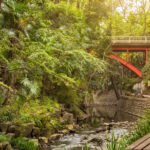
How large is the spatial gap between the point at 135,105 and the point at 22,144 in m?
15.2

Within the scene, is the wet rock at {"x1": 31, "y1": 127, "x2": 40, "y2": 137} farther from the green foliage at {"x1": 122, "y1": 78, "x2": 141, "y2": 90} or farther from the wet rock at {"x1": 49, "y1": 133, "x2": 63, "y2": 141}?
the green foliage at {"x1": 122, "y1": 78, "x2": 141, "y2": 90}

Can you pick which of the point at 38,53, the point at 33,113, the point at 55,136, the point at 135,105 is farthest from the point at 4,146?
the point at 135,105

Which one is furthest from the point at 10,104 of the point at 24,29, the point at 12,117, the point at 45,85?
the point at 45,85

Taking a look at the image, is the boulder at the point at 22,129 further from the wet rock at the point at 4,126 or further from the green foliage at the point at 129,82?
the green foliage at the point at 129,82

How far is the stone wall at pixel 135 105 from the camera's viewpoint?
19.0m

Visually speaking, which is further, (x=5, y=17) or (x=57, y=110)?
(x=57, y=110)

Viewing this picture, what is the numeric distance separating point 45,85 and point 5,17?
23.4 feet

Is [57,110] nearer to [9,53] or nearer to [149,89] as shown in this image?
[9,53]

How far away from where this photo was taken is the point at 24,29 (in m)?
9.33

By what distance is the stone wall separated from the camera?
19.0 m

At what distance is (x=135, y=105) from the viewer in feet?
69.6

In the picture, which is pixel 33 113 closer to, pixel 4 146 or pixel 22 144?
pixel 22 144

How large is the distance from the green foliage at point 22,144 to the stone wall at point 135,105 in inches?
459

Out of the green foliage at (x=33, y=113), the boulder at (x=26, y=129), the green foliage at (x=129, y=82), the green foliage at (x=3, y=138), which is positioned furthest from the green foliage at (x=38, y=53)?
the green foliage at (x=129, y=82)
